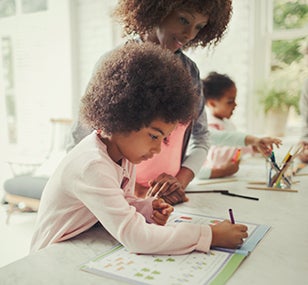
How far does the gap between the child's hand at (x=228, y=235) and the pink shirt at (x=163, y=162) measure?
466 millimetres

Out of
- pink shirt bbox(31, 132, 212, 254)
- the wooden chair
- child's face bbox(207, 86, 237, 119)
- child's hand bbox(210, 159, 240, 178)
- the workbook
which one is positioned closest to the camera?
the workbook

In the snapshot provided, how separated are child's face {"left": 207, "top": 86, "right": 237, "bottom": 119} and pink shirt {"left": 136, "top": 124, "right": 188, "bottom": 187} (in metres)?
0.93

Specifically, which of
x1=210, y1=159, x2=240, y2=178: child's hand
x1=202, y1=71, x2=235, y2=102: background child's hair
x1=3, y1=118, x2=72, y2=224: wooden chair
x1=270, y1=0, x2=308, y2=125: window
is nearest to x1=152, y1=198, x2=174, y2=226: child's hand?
x1=210, y1=159, x2=240, y2=178: child's hand

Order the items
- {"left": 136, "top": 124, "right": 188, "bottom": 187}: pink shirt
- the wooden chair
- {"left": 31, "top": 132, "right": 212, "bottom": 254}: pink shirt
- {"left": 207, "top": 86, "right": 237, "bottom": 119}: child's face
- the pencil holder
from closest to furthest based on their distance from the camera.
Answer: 1. {"left": 31, "top": 132, "right": 212, "bottom": 254}: pink shirt
2. {"left": 136, "top": 124, "right": 188, "bottom": 187}: pink shirt
3. the pencil holder
4. {"left": 207, "top": 86, "right": 237, "bottom": 119}: child's face
5. the wooden chair

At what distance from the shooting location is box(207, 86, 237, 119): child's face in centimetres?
217

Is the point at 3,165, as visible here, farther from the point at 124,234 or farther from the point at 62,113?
the point at 124,234

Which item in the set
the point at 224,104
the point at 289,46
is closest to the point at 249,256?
the point at 224,104

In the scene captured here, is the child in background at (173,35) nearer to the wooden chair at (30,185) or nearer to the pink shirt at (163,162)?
the pink shirt at (163,162)

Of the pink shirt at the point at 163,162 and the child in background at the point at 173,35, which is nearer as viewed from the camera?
the child in background at the point at 173,35

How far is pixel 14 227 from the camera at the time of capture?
3.13m

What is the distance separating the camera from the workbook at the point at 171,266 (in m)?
0.65

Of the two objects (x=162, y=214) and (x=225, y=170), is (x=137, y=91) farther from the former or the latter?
(x=225, y=170)

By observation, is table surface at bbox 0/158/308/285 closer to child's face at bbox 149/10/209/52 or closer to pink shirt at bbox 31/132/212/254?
pink shirt at bbox 31/132/212/254

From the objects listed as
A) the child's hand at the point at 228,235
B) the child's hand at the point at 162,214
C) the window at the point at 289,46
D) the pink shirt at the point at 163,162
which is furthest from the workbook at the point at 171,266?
the window at the point at 289,46
